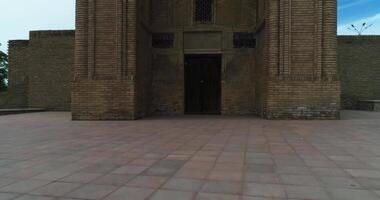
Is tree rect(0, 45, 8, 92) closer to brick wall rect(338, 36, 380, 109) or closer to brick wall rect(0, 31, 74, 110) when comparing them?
brick wall rect(0, 31, 74, 110)

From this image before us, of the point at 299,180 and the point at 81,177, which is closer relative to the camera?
the point at 299,180

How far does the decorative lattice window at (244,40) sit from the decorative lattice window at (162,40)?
8.76 feet

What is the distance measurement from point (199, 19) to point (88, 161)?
12.5 meters

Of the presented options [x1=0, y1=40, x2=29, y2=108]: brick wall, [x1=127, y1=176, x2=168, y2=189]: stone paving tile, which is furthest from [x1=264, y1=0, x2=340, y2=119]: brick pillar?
[x1=0, y1=40, x2=29, y2=108]: brick wall

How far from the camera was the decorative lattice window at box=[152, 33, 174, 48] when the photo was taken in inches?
697

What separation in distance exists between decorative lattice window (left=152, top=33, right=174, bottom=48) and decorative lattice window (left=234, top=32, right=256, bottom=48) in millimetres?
2670

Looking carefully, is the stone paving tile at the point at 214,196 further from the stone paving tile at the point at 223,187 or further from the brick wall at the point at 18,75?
the brick wall at the point at 18,75

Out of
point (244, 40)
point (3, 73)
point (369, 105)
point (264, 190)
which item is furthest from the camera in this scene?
point (3, 73)

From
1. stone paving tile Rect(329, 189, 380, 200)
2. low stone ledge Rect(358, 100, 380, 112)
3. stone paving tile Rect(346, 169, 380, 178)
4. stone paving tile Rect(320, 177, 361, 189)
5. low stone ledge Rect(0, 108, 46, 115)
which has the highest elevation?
low stone ledge Rect(358, 100, 380, 112)

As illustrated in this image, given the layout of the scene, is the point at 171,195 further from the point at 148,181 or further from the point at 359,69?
the point at 359,69

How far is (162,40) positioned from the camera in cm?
1773

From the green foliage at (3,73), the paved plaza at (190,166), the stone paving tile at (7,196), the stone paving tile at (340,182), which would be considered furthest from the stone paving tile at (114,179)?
the green foliage at (3,73)

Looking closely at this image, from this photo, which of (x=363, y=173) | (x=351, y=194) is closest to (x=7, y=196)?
(x=351, y=194)

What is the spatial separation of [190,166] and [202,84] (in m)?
12.9
